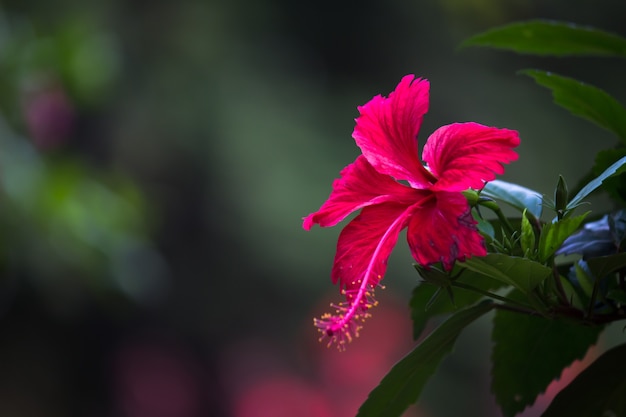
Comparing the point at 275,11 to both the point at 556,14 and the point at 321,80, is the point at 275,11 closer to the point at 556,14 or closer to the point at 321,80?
the point at 321,80

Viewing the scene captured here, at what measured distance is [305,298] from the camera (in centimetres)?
275

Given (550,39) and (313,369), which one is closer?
(550,39)

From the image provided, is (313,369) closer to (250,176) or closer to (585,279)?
(250,176)

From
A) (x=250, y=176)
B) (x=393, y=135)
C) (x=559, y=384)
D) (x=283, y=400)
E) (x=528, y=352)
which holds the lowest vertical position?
(x=559, y=384)

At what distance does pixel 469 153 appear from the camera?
0.95 ft

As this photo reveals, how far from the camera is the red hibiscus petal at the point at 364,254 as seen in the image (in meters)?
0.31

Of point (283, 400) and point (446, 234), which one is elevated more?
point (446, 234)

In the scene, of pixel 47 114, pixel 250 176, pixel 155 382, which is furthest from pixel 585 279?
pixel 155 382

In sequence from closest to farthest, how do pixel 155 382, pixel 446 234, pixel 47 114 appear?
pixel 446 234, pixel 47 114, pixel 155 382

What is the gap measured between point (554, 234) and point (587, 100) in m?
0.11

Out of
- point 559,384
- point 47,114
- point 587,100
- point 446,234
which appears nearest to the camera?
point 446,234

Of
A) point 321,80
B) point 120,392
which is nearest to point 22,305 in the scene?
point 120,392

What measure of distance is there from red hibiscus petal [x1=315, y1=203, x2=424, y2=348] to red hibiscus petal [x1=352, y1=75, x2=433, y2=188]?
15 mm

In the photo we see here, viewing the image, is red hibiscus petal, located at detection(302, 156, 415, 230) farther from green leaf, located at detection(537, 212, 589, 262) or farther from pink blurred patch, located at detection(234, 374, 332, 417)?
pink blurred patch, located at detection(234, 374, 332, 417)
